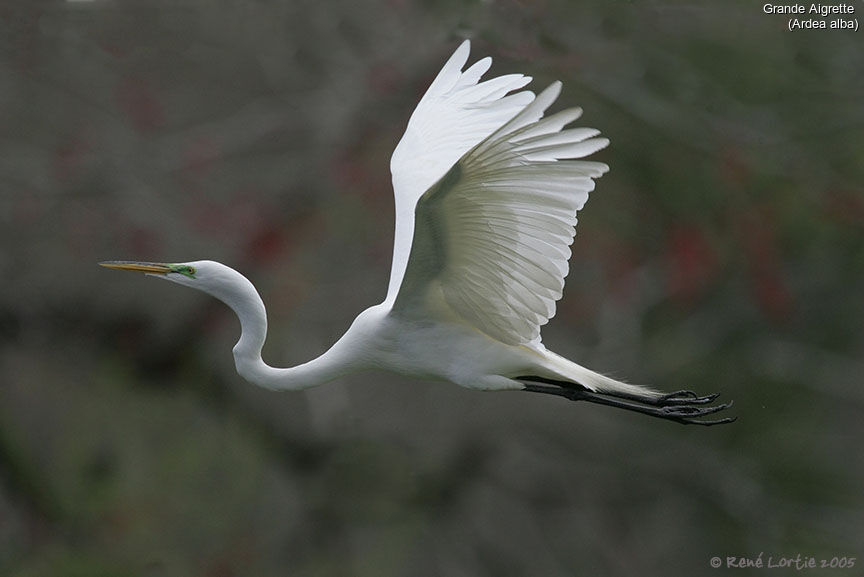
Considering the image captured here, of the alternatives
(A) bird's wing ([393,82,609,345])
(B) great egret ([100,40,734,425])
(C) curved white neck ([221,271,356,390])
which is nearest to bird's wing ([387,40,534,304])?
(B) great egret ([100,40,734,425])

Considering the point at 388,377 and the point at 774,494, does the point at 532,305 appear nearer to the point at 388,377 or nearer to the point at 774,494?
the point at 388,377

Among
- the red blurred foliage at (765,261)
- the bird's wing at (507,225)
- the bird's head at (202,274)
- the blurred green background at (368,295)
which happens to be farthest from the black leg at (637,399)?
the red blurred foliage at (765,261)

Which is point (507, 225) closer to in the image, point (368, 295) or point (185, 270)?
point (185, 270)

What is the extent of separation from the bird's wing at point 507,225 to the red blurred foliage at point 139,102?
267 centimetres

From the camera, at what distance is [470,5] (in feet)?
14.6

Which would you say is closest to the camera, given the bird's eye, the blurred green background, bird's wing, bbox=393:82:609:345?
bird's wing, bbox=393:82:609:345

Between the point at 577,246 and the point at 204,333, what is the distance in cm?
152

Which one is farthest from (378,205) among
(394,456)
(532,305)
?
(532,305)

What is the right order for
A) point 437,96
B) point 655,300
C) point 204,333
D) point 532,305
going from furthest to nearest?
1. point 655,300
2. point 204,333
3. point 437,96
4. point 532,305

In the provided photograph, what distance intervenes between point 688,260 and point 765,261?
1.10ft

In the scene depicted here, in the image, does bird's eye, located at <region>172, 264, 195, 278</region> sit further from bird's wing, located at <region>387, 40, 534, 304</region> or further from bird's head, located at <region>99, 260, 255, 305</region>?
bird's wing, located at <region>387, 40, 534, 304</region>

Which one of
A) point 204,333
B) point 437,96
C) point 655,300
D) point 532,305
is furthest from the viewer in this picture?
point 655,300

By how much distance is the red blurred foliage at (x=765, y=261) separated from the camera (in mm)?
4594

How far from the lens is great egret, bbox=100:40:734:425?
1.75 meters
